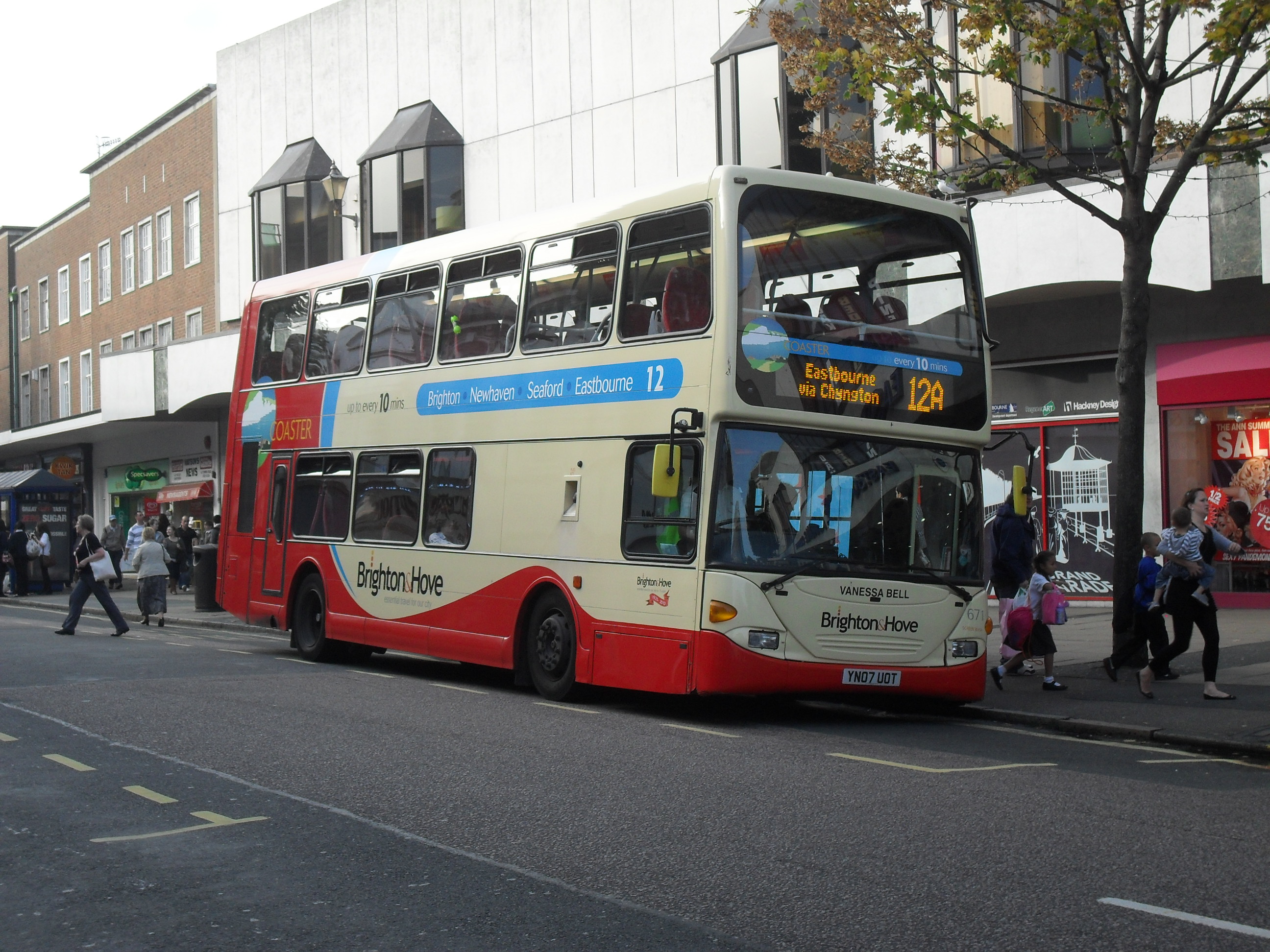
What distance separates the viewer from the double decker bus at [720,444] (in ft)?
34.4

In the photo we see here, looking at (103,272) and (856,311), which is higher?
(103,272)

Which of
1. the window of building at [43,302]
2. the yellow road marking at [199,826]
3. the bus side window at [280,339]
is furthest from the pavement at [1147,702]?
the window of building at [43,302]

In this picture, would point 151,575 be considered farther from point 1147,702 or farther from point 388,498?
point 1147,702

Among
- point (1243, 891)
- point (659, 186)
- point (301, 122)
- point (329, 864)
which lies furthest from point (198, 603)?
point (1243, 891)

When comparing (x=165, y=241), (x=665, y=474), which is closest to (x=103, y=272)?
(x=165, y=241)

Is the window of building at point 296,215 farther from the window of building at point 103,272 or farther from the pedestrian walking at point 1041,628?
the pedestrian walking at point 1041,628

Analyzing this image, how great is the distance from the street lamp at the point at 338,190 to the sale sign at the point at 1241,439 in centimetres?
1887

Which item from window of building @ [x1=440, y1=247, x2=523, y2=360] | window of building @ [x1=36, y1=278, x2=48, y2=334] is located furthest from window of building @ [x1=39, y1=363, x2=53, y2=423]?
window of building @ [x1=440, y1=247, x2=523, y2=360]

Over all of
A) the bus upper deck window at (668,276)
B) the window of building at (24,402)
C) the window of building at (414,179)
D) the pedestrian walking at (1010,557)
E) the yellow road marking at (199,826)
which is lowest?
the yellow road marking at (199,826)

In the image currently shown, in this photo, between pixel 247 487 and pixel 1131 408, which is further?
pixel 247 487

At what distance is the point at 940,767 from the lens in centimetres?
888

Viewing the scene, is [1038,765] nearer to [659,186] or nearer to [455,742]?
[455,742]

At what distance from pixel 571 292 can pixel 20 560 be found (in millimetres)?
24407

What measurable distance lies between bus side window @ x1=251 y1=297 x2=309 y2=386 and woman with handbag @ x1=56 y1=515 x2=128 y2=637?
439 centimetres
